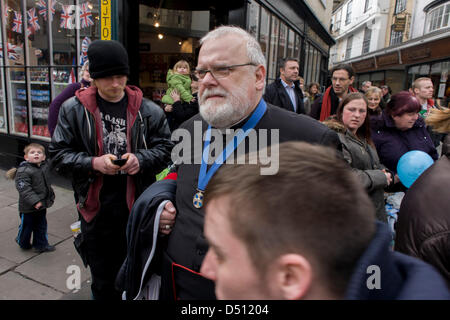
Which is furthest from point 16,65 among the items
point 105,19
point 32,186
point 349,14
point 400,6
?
point 349,14

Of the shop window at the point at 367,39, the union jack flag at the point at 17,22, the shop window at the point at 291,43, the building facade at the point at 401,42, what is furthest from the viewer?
the shop window at the point at 367,39

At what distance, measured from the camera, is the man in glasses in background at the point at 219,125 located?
1586 millimetres

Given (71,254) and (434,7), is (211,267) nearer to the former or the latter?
(71,254)

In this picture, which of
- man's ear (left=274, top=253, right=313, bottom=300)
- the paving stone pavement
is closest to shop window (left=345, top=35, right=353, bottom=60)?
the paving stone pavement

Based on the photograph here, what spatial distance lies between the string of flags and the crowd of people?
2.63 metres

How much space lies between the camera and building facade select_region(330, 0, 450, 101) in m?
16.7

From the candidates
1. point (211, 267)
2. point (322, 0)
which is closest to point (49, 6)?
point (211, 267)

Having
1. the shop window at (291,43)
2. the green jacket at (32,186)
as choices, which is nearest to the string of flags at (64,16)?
the green jacket at (32,186)

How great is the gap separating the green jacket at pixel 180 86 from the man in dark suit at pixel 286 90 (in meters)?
1.25

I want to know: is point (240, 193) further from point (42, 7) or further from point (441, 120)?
point (42, 7)

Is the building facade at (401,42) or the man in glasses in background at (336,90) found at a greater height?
the building facade at (401,42)

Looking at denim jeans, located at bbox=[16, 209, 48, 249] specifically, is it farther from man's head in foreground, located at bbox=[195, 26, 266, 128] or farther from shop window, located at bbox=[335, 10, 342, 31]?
shop window, located at bbox=[335, 10, 342, 31]
